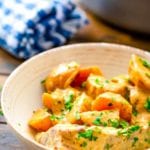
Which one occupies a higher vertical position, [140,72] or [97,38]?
[140,72]

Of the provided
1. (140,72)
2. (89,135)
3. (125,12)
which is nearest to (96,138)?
(89,135)

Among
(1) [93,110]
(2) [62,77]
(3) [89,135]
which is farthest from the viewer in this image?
(2) [62,77]

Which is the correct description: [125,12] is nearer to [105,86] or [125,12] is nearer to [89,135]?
[105,86]

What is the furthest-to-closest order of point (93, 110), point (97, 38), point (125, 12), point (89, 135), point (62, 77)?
1. point (97, 38)
2. point (125, 12)
3. point (62, 77)
4. point (93, 110)
5. point (89, 135)

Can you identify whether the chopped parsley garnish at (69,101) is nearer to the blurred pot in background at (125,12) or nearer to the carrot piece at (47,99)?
the carrot piece at (47,99)

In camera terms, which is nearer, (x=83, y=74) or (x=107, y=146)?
(x=107, y=146)
